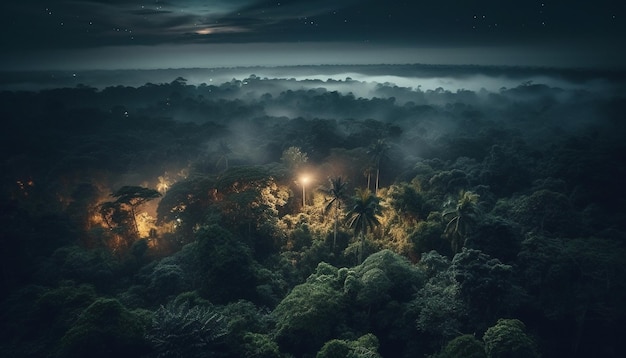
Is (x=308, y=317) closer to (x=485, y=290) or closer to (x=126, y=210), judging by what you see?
(x=485, y=290)

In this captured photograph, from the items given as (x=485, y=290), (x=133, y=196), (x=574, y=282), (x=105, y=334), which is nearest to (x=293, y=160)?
(x=133, y=196)

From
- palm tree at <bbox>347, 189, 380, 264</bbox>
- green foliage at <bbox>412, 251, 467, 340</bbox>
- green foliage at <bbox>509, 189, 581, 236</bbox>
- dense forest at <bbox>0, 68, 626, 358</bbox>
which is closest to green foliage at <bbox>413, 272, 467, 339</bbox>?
green foliage at <bbox>412, 251, 467, 340</bbox>

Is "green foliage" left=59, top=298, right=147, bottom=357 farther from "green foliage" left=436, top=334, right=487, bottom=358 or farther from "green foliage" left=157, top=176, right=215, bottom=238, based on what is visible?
"green foliage" left=157, top=176, right=215, bottom=238

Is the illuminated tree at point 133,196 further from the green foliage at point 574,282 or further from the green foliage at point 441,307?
the green foliage at point 574,282

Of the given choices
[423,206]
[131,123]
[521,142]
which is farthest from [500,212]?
[131,123]

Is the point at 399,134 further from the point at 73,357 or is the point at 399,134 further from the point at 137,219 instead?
the point at 73,357
